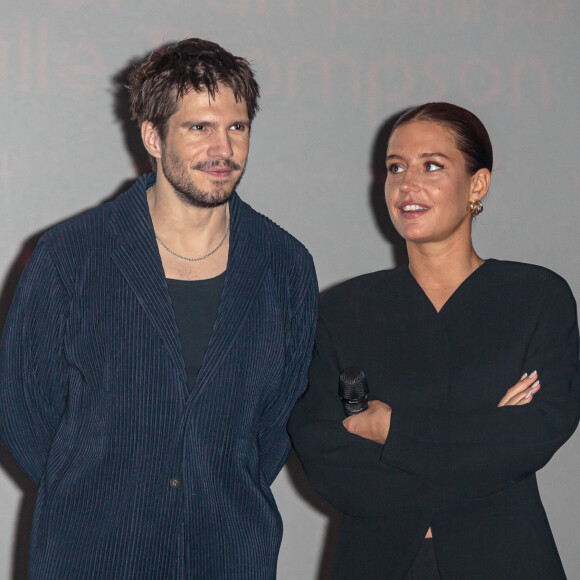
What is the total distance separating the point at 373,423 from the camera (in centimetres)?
228

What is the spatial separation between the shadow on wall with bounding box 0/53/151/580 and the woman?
1149 mm

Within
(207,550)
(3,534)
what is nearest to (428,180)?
(207,550)

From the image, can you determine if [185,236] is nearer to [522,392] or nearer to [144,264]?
[144,264]

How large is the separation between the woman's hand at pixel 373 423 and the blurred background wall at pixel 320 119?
1.29 m

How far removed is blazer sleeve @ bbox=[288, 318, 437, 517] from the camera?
2246 mm

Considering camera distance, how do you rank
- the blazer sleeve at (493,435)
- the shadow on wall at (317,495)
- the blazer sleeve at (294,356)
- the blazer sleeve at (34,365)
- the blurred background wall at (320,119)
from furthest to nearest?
the shadow on wall at (317,495), the blurred background wall at (320,119), the blazer sleeve at (294,356), the blazer sleeve at (34,365), the blazer sleeve at (493,435)

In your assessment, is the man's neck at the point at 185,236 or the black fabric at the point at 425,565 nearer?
the black fabric at the point at 425,565

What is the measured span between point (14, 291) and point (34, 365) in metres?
0.91

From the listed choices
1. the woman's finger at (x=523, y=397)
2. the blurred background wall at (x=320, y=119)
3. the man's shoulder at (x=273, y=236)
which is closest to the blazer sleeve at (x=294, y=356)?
the man's shoulder at (x=273, y=236)

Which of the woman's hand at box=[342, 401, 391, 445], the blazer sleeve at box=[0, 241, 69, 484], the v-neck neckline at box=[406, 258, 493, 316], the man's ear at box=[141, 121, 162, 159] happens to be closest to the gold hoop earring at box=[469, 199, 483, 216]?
the v-neck neckline at box=[406, 258, 493, 316]

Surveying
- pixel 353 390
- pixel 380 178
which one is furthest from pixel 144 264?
pixel 380 178

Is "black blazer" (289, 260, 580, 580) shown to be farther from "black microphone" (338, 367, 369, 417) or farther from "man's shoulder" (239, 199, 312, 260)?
"man's shoulder" (239, 199, 312, 260)

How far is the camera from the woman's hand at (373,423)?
226 cm

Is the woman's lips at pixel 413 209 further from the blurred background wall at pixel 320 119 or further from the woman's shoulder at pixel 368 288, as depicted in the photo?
the blurred background wall at pixel 320 119
